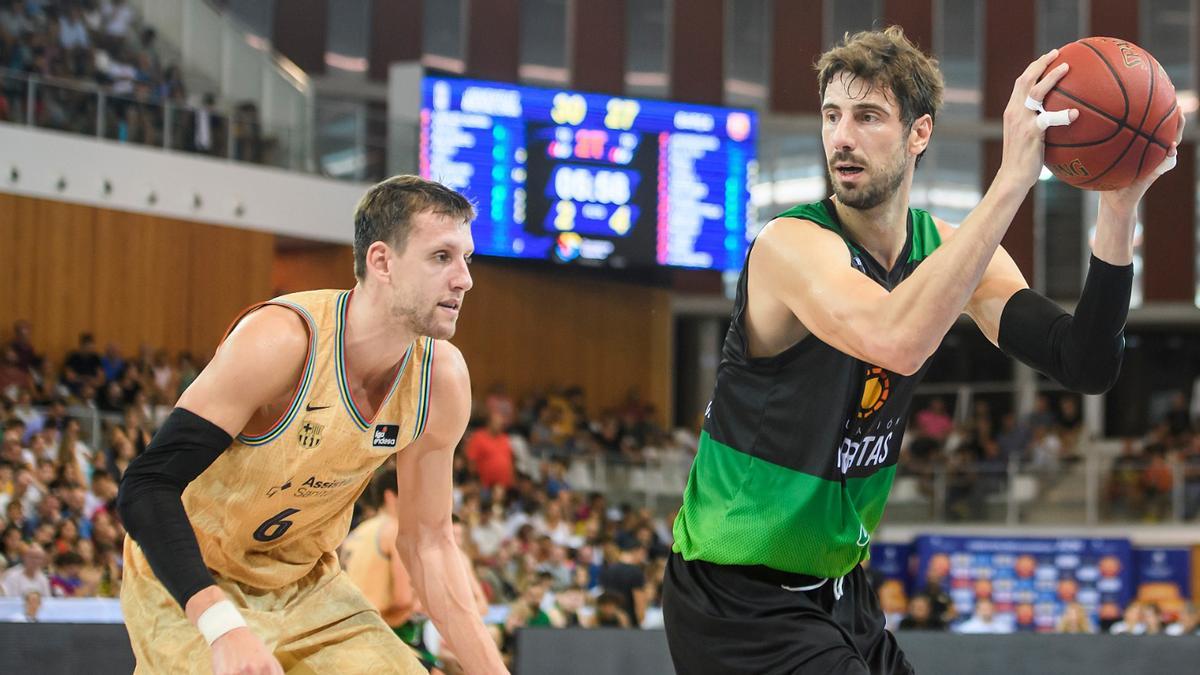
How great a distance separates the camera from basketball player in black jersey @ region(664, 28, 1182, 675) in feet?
10.7

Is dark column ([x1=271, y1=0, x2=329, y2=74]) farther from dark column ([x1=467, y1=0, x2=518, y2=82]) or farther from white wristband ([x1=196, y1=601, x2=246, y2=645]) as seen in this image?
white wristband ([x1=196, y1=601, x2=246, y2=645])

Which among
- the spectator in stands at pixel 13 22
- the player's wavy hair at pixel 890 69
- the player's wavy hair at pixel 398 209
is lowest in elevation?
the player's wavy hair at pixel 398 209

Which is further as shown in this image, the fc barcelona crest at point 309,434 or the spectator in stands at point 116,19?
the spectator in stands at point 116,19

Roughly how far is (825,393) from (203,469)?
155 centimetres

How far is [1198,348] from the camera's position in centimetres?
2520

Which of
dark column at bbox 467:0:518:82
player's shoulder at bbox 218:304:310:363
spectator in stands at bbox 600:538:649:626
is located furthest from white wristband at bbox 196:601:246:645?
dark column at bbox 467:0:518:82

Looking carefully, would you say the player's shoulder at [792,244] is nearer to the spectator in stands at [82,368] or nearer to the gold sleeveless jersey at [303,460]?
the gold sleeveless jersey at [303,460]

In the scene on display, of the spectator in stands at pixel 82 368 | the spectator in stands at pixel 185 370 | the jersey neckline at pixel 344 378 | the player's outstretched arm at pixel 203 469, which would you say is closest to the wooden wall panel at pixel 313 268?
the spectator in stands at pixel 185 370

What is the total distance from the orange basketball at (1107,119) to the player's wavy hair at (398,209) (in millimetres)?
1627

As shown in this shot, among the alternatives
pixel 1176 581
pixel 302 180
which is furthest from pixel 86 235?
pixel 1176 581

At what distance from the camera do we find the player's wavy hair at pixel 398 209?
3982 mm

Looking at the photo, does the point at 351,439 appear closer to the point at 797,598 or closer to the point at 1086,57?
the point at 797,598

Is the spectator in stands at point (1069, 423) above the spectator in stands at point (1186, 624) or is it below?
above

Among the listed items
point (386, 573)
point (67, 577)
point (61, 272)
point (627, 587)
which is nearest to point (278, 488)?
point (386, 573)
